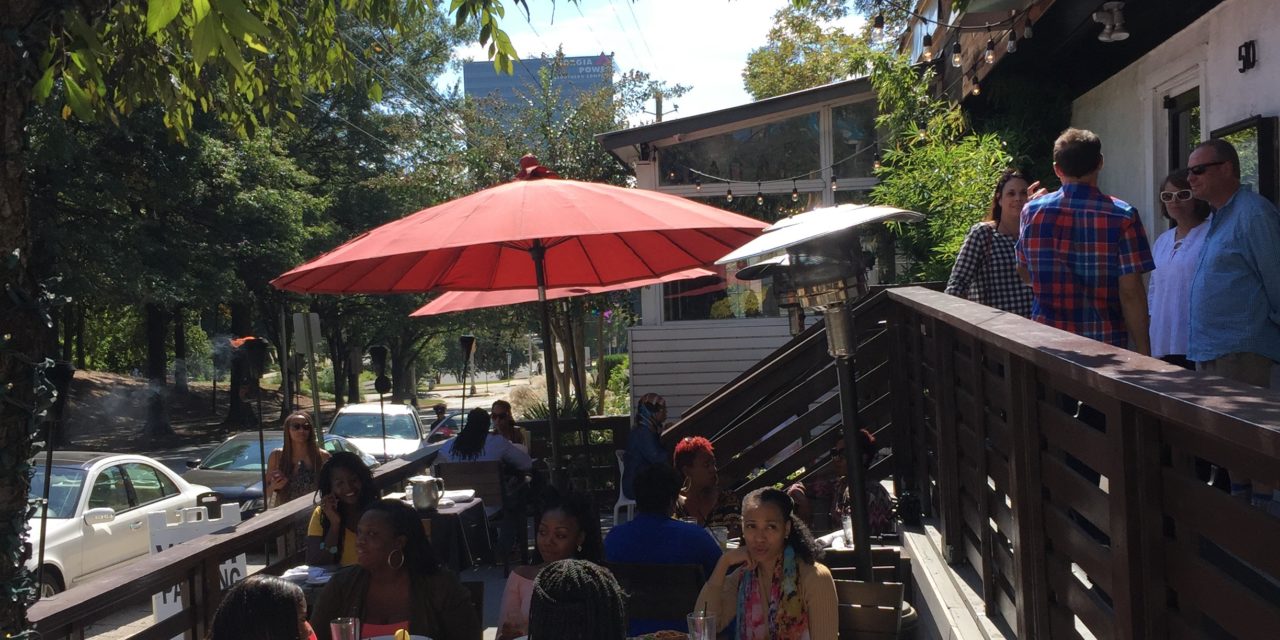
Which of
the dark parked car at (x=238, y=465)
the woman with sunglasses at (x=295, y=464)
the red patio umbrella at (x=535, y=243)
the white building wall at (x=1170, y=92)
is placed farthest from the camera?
the dark parked car at (x=238, y=465)

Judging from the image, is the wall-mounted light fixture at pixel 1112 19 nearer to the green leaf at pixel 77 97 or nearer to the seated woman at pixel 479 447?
the green leaf at pixel 77 97

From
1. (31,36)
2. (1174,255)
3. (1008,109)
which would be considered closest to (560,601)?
(31,36)

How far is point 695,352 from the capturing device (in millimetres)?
15875

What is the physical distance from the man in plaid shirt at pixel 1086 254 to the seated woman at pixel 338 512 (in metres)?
3.69

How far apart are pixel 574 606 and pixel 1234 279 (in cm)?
273

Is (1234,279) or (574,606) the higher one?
(1234,279)

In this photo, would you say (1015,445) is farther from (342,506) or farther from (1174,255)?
(342,506)

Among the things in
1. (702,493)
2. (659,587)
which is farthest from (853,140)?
(659,587)

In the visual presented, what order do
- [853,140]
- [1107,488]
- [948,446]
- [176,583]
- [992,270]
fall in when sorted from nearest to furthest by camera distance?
[1107,488]
[176,583]
[948,446]
[992,270]
[853,140]

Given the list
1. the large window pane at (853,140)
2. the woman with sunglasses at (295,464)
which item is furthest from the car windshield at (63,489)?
the large window pane at (853,140)

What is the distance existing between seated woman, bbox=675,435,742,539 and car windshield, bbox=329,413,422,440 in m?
14.5

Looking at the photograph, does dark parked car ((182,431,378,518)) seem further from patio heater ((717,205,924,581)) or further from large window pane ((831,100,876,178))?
patio heater ((717,205,924,581))

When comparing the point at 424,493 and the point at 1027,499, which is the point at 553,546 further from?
the point at 424,493

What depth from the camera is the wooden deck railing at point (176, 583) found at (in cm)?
404
